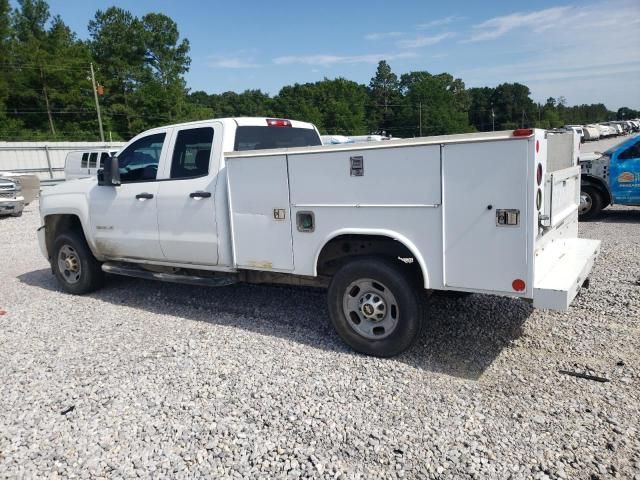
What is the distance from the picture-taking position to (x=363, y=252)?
4.67 metres

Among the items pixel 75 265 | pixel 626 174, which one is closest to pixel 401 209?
pixel 75 265

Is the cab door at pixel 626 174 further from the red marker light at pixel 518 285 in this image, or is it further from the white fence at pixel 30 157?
the white fence at pixel 30 157

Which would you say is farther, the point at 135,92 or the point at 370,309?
the point at 135,92

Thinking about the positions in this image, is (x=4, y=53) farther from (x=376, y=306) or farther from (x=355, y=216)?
(x=376, y=306)

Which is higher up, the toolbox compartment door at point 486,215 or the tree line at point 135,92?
the tree line at point 135,92

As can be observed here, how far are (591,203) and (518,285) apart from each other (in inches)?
344

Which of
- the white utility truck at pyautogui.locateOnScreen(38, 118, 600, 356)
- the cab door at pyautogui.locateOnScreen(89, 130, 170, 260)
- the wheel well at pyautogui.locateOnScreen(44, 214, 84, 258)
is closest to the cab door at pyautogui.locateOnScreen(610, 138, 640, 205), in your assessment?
the white utility truck at pyautogui.locateOnScreen(38, 118, 600, 356)

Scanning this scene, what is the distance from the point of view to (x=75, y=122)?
2128 inches

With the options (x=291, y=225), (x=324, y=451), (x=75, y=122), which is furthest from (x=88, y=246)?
(x=75, y=122)


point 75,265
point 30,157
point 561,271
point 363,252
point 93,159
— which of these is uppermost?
point 30,157

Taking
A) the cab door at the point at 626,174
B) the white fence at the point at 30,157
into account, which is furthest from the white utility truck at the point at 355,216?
the white fence at the point at 30,157

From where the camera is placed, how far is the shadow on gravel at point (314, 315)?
4.65 m

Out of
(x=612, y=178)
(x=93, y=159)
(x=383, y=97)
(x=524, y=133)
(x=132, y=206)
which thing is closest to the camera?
(x=524, y=133)

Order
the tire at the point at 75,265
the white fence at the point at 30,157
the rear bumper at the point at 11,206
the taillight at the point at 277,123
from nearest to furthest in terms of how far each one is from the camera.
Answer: the taillight at the point at 277,123
the tire at the point at 75,265
the rear bumper at the point at 11,206
the white fence at the point at 30,157
